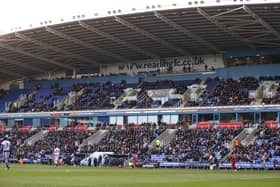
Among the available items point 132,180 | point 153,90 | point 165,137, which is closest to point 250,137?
point 165,137

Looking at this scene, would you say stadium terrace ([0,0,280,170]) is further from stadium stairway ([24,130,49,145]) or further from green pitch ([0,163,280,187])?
green pitch ([0,163,280,187])

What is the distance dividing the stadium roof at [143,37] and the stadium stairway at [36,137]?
31.6 ft

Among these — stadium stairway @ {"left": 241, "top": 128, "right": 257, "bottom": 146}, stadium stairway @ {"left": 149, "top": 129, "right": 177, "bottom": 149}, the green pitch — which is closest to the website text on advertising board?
stadium stairway @ {"left": 149, "top": 129, "right": 177, "bottom": 149}

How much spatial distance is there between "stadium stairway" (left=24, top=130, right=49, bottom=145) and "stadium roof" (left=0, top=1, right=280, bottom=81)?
31.6 feet

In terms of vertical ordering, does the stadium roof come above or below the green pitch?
above

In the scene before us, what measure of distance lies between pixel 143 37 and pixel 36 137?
19322 mm

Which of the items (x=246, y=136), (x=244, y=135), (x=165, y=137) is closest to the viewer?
(x=246, y=136)

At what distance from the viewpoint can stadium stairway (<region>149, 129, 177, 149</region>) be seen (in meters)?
57.1

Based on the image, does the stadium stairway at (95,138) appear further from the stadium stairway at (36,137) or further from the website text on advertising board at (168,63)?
the website text on advertising board at (168,63)

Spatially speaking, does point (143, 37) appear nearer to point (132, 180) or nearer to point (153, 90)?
point (153, 90)

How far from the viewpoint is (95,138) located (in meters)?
63.8

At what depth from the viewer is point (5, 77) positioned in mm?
85250

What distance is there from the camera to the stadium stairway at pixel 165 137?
5709 centimetres

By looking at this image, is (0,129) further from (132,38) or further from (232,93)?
(232,93)
